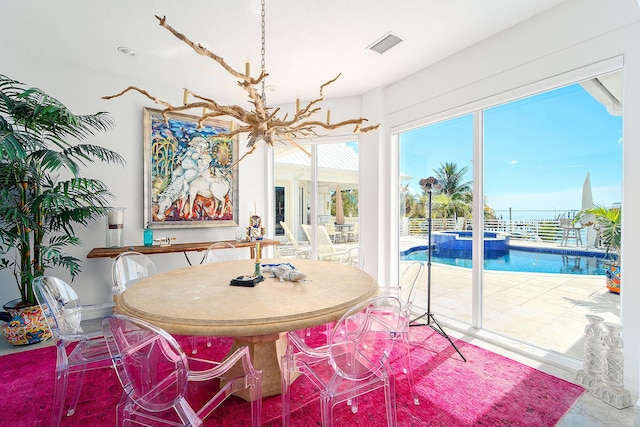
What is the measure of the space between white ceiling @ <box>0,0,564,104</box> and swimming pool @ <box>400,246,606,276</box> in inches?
83.1

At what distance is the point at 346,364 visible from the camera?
5.13ft

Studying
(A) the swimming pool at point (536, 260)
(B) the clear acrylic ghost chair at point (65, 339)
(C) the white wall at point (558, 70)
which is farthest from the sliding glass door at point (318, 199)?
(B) the clear acrylic ghost chair at point (65, 339)

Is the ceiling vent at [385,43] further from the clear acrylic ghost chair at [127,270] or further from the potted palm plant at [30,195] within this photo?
the clear acrylic ghost chair at [127,270]

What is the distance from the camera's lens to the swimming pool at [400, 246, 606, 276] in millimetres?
2520

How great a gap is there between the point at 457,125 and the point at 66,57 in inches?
174

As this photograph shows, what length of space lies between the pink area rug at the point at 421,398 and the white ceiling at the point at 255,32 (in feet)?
9.64

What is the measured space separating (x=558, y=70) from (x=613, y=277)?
5.70ft

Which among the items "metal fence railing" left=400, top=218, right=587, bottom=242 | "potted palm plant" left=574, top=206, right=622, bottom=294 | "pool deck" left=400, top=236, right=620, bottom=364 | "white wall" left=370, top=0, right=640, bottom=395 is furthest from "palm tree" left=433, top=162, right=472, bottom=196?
"potted palm plant" left=574, top=206, right=622, bottom=294

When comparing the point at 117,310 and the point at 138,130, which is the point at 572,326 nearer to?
the point at 117,310

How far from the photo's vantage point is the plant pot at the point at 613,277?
7.71 ft

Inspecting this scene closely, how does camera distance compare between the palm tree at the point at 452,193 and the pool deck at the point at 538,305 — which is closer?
the pool deck at the point at 538,305

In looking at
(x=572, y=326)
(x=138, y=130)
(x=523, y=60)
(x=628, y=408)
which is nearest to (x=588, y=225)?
(x=572, y=326)

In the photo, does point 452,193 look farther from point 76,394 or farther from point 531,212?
point 76,394

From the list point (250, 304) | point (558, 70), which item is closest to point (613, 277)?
point (558, 70)
